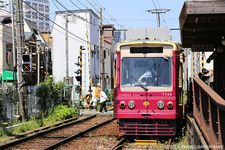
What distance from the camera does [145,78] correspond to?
Answer: 15430 millimetres

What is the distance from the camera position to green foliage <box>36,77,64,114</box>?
88.9 ft

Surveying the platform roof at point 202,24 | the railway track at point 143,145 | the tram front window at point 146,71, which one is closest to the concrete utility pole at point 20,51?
the railway track at point 143,145

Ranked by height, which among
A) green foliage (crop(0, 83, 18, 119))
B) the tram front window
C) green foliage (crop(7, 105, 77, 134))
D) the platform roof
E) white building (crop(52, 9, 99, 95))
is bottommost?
green foliage (crop(7, 105, 77, 134))

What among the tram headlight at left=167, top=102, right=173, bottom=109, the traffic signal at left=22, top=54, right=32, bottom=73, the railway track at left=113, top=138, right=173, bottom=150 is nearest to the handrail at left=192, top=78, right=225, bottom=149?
the railway track at left=113, top=138, right=173, bottom=150

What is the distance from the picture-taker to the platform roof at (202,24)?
911cm

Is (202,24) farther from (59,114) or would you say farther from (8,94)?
(59,114)

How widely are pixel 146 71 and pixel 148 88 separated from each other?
1.84 feet

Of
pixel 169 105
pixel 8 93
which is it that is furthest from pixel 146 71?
pixel 8 93

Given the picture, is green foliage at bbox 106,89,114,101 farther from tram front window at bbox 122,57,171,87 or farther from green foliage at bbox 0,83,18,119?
tram front window at bbox 122,57,171,87

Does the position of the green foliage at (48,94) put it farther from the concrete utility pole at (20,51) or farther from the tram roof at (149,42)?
the tram roof at (149,42)

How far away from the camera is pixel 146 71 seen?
15.5 metres

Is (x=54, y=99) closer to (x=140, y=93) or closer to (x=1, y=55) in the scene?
(x=140, y=93)

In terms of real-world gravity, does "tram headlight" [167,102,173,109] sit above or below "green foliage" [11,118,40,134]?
above

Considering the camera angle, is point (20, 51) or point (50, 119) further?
point (50, 119)
